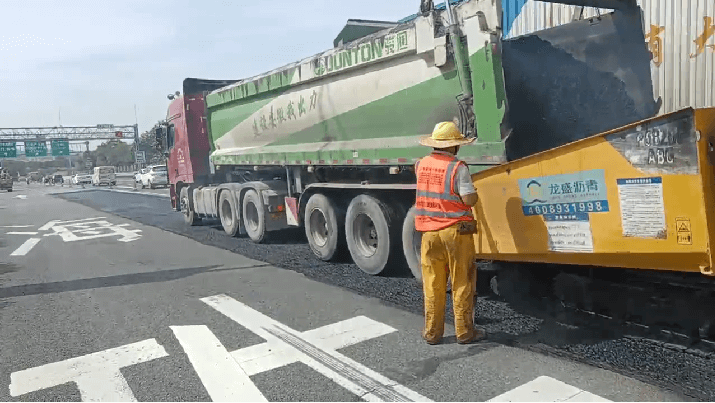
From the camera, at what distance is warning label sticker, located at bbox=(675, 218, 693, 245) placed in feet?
11.0

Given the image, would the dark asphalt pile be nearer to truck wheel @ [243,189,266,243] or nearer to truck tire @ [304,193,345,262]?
truck tire @ [304,193,345,262]

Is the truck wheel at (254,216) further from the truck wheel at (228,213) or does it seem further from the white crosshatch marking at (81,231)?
the white crosshatch marking at (81,231)

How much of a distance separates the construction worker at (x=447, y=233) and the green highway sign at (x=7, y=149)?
241 ft

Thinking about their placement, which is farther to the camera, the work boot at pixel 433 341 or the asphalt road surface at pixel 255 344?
the work boot at pixel 433 341

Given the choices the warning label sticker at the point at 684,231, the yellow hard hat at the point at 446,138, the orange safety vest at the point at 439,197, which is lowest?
the warning label sticker at the point at 684,231

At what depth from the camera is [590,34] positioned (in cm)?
549

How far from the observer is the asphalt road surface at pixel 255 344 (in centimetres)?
365

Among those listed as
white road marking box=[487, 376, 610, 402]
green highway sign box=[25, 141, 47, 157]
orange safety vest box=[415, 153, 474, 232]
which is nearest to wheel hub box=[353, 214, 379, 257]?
orange safety vest box=[415, 153, 474, 232]

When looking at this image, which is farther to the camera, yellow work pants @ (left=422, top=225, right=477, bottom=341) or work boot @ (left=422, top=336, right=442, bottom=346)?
work boot @ (left=422, top=336, right=442, bottom=346)

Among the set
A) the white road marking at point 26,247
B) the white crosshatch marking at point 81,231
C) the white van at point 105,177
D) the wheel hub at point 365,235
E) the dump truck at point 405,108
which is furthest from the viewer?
the white van at point 105,177

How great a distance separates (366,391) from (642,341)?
2122mm

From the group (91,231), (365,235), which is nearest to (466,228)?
(365,235)

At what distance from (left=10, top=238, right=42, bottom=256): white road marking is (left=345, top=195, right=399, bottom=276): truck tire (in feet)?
22.6

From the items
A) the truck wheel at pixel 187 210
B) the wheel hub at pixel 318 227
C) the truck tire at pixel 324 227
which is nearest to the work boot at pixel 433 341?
the truck tire at pixel 324 227
